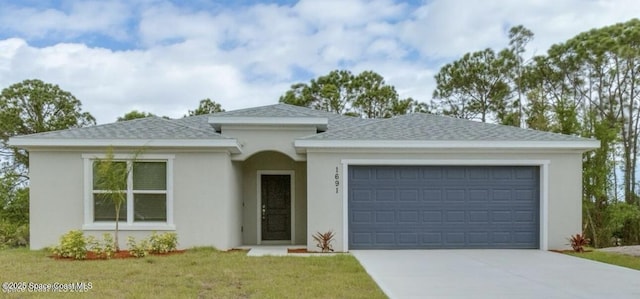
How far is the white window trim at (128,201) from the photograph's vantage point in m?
11.5

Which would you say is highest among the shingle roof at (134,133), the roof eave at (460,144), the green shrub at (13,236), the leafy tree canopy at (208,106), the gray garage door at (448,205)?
the leafy tree canopy at (208,106)

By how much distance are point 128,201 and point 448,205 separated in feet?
25.8

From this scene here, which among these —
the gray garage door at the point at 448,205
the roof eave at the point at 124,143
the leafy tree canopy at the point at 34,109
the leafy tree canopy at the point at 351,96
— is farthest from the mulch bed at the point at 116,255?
the leafy tree canopy at the point at 351,96

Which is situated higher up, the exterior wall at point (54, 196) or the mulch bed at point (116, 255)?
the exterior wall at point (54, 196)

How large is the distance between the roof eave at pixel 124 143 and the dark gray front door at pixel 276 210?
10.1 ft

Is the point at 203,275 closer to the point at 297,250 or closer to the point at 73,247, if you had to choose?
the point at 73,247

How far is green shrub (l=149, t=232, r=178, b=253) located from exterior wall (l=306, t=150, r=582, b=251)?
351cm

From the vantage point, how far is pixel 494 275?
8578 millimetres

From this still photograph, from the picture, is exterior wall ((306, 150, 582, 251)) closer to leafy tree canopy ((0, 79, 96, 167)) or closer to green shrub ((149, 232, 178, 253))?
green shrub ((149, 232, 178, 253))

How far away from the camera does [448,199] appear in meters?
12.3

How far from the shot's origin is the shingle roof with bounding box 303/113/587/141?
39.5 feet

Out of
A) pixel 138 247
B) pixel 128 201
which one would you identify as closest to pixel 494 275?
pixel 138 247

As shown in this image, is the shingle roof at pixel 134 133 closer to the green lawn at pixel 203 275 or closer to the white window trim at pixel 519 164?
the green lawn at pixel 203 275

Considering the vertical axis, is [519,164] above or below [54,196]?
above
